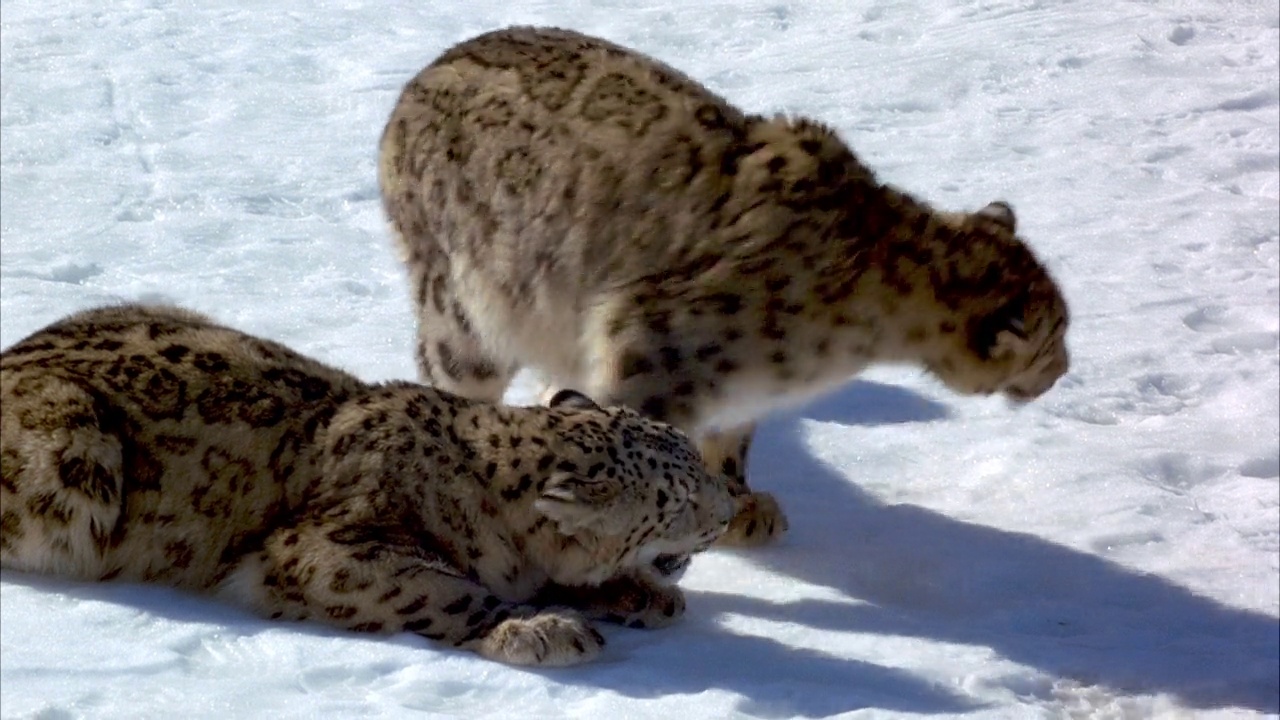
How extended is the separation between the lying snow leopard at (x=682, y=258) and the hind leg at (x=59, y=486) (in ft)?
6.42

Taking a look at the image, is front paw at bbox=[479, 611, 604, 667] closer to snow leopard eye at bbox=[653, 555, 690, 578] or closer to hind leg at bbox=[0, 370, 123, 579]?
snow leopard eye at bbox=[653, 555, 690, 578]

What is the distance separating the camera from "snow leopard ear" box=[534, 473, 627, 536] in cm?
669

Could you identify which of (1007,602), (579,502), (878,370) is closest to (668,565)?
(579,502)

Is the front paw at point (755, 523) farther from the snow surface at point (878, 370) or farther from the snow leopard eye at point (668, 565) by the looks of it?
the snow leopard eye at point (668, 565)

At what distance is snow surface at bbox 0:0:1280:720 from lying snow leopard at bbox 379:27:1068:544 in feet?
2.61

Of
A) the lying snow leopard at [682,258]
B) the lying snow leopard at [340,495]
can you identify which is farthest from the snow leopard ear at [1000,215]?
the lying snow leopard at [340,495]

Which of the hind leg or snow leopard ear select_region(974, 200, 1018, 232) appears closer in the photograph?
the hind leg

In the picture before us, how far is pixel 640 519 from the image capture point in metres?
6.89

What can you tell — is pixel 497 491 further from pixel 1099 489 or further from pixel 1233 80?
pixel 1233 80

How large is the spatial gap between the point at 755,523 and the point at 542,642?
69.6 inches

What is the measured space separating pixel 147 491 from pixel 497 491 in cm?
124

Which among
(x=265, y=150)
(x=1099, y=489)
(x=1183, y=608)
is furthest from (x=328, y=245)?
(x=1183, y=608)

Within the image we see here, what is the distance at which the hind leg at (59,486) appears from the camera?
21.4 ft

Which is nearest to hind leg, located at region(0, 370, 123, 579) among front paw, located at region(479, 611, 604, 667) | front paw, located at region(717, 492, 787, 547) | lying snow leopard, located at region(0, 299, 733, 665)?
lying snow leopard, located at region(0, 299, 733, 665)
